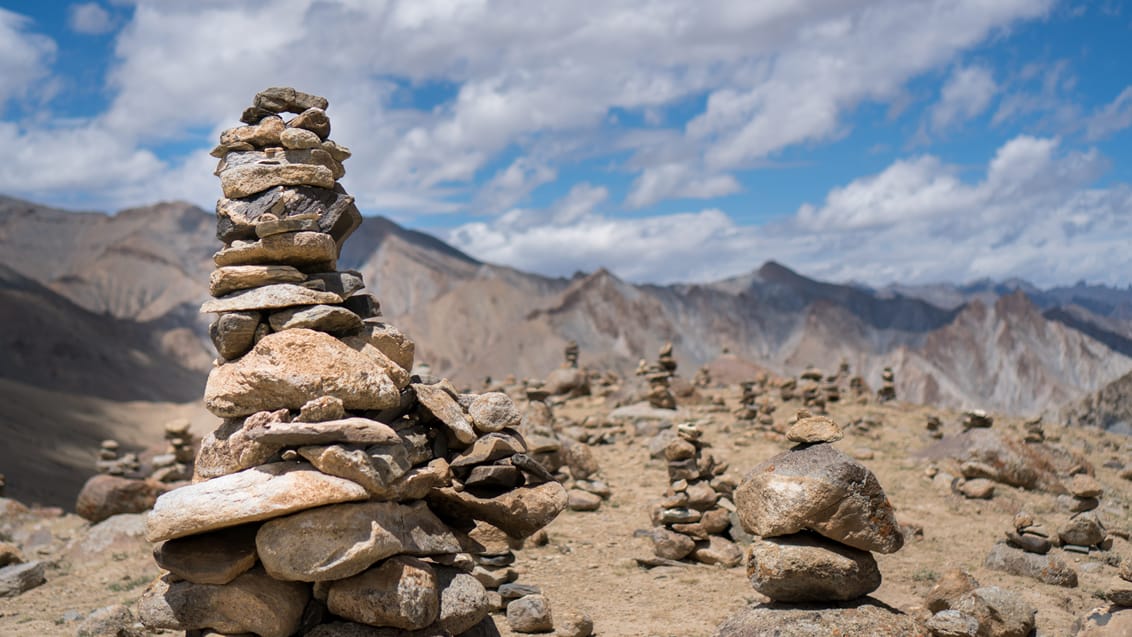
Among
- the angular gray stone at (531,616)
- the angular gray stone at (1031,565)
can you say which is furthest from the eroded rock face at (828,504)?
the angular gray stone at (1031,565)

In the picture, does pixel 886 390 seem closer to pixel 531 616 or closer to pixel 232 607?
pixel 531 616

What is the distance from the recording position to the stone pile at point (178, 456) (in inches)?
998

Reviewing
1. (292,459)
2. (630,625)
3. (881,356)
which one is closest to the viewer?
(292,459)

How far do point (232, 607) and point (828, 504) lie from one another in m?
6.77

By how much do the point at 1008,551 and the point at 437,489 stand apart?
11165mm

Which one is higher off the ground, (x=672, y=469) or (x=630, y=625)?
(x=672, y=469)

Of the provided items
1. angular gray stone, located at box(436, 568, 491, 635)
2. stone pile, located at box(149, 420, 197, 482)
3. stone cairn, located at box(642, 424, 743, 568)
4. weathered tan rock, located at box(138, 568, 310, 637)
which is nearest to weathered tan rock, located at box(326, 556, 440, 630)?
angular gray stone, located at box(436, 568, 491, 635)

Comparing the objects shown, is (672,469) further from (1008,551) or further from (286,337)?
(286,337)

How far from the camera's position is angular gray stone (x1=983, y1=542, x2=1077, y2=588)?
1447 cm

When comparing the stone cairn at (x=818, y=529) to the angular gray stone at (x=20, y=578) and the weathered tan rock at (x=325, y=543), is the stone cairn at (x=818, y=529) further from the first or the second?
the angular gray stone at (x=20, y=578)

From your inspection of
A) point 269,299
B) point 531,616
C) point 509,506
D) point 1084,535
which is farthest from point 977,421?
point 269,299

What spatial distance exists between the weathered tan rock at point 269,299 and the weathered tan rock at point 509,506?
116 inches

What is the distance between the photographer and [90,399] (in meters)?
87.4

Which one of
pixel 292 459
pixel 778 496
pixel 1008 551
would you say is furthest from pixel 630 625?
pixel 1008 551
